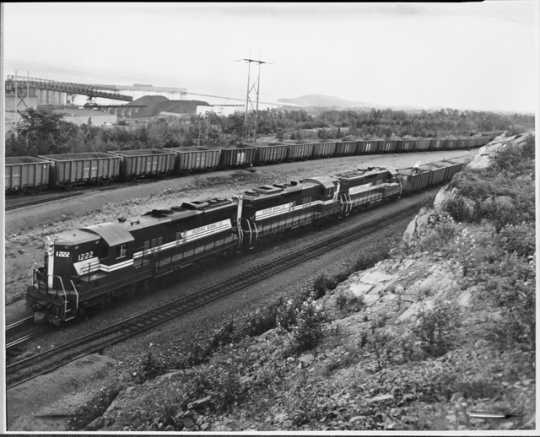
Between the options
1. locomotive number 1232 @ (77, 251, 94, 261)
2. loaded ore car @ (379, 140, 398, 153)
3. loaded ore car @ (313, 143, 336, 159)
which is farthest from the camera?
loaded ore car @ (379, 140, 398, 153)

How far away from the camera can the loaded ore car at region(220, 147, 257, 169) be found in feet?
22.9

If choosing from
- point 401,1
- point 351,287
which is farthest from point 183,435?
point 401,1

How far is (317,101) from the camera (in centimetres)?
680

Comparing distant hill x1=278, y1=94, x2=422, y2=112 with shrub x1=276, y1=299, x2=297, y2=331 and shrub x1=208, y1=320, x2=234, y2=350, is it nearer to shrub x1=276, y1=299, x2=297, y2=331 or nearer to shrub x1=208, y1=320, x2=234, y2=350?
shrub x1=276, y1=299, x2=297, y2=331

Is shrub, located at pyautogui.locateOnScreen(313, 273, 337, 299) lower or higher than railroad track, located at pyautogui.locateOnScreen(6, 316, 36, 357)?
higher

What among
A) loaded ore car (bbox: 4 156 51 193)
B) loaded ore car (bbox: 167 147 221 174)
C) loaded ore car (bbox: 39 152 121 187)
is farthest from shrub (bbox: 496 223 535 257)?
loaded ore car (bbox: 4 156 51 193)

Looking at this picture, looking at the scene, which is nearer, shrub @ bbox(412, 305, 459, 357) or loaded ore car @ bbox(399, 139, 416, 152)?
shrub @ bbox(412, 305, 459, 357)

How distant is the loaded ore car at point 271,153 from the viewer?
7129 mm

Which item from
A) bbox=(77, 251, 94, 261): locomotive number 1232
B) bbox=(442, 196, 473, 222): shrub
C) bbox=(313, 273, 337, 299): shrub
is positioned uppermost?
bbox=(442, 196, 473, 222): shrub

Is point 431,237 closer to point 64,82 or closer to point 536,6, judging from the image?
point 536,6

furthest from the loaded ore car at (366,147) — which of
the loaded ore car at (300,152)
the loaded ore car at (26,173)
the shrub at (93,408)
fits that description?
the shrub at (93,408)

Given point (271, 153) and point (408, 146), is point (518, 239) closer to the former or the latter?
point (408, 146)

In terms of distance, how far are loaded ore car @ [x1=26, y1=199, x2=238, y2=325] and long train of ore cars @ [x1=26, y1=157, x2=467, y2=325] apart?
0.03 ft

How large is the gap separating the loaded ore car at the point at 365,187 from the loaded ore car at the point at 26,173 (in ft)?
11.8
